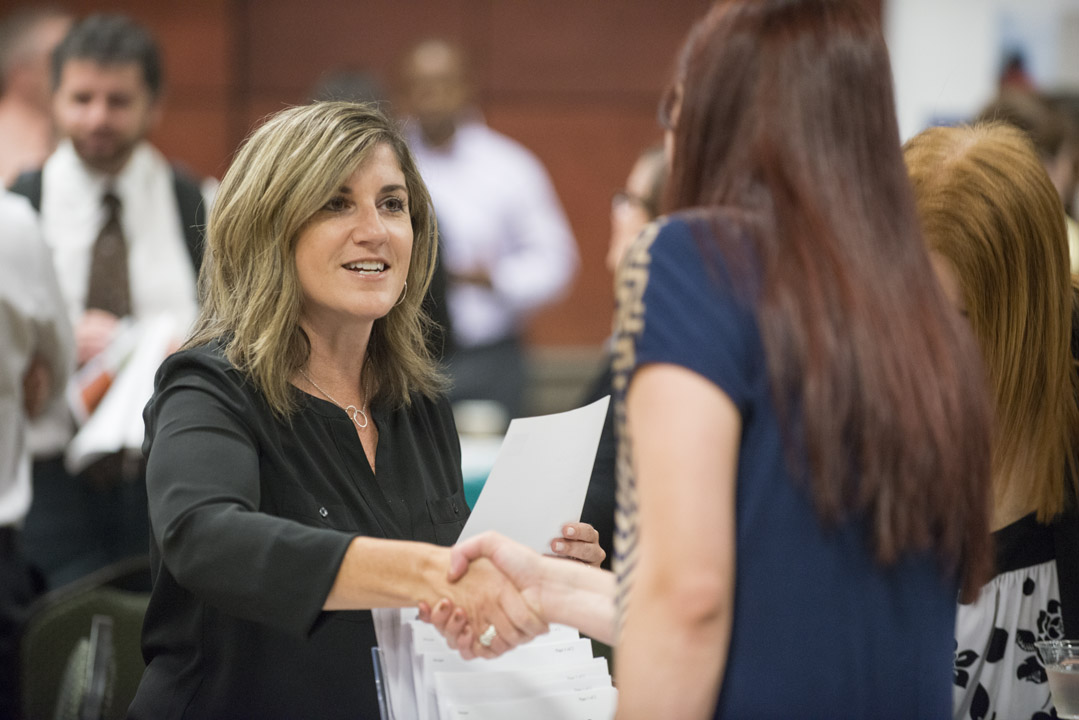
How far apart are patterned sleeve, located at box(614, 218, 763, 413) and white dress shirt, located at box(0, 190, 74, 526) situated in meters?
2.06

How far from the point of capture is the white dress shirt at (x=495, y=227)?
5.12m

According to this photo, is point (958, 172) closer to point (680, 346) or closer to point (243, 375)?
point (680, 346)

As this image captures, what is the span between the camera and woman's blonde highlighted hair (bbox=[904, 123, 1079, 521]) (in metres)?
1.68

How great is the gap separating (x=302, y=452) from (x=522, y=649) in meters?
0.42

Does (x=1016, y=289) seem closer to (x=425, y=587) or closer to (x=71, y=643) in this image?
(x=425, y=587)

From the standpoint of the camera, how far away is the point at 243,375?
1652 mm

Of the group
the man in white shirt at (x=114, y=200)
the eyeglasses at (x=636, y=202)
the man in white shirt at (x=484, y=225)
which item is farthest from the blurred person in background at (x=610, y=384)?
the man in white shirt at (x=114, y=200)

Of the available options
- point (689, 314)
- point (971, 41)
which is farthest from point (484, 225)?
point (689, 314)

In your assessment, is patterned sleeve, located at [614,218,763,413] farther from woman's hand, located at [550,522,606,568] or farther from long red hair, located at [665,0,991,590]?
woman's hand, located at [550,522,606,568]

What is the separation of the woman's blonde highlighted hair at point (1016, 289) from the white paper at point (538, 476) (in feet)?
1.90

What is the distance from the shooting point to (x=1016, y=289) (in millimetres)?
1684

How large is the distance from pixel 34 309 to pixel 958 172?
211 centimetres

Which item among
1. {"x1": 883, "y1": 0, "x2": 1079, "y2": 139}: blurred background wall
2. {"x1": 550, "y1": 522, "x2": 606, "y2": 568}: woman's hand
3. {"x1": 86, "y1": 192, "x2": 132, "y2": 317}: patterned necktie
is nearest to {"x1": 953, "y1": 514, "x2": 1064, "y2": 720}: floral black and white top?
{"x1": 550, "y1": 522, "x2": 606, "y2": 568}: woman's hand

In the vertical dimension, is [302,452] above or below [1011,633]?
above
